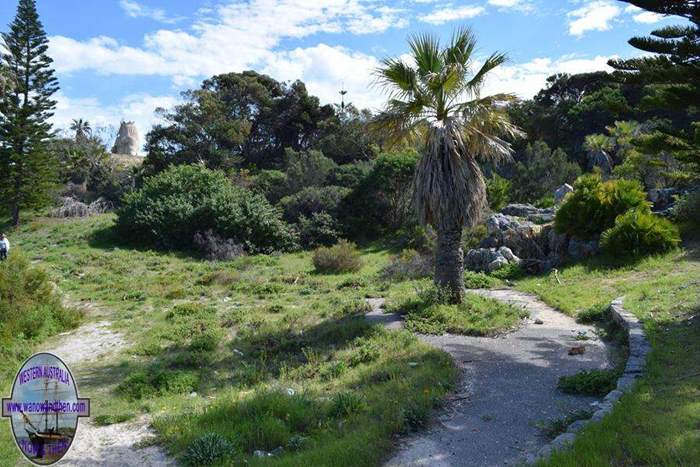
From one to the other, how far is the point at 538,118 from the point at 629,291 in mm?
27744

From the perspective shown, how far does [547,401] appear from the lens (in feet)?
20.8

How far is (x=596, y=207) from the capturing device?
A: 51.6 feet

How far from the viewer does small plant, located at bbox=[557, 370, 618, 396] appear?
6.49m

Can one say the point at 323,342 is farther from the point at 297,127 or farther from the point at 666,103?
the point at 297,127

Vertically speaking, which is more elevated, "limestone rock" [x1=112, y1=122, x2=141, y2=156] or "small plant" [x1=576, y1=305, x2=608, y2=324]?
"limestone rock" [x1=112, y1=122, x2=141, y2=156]

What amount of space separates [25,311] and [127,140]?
2162 inches

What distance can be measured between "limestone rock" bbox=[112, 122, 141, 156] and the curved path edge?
59.4m

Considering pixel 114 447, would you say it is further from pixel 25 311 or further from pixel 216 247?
pixel 216 247

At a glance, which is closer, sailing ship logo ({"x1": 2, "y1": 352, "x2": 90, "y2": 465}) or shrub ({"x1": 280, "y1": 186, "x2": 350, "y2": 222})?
sailing ship logo ({"x1": 2, "y1": 352, "x2": 90, "y2": 465})

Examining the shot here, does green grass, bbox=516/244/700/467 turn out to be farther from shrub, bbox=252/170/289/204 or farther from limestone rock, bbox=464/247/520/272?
shrub, bbox=252/170/289/204

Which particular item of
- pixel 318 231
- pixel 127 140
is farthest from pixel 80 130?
pixel 318 231

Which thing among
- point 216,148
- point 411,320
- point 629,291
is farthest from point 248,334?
point 216,148

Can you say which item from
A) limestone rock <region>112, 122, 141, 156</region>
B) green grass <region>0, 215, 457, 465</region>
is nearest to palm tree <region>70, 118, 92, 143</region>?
limestone rock <region>112, 122, 141, 156</region>

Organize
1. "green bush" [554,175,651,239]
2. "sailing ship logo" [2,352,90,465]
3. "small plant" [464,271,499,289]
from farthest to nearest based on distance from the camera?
"green bush" [554,175,651,239], "small plant" [464,271,499,289], "sailing ship logo" [2,352,90,465]
